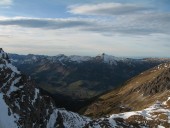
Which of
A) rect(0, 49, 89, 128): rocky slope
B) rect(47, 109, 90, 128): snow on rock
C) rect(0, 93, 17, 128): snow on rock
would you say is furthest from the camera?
rect(47, 109, 90, 128): snow on rock

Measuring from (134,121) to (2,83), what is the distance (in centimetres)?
6115

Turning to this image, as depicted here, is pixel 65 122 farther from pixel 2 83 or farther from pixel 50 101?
pixel 2 83

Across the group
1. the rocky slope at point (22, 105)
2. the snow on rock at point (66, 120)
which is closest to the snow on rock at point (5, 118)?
the rocky slope at point (22, 105)

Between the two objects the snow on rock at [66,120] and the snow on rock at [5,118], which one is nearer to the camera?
the snow on rock at [5,118]

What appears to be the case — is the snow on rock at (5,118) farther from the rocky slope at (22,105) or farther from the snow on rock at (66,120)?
the snow on rock at (66,120)

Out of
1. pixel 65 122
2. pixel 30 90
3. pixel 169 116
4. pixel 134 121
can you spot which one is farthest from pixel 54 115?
pixel 169 116

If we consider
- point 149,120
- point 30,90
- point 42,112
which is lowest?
point 149,120

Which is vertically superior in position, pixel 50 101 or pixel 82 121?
pixel 50 101

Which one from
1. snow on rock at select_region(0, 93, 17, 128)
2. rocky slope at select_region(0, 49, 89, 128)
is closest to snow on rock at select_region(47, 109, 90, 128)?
rocky slope at select_region(0, 49, 89, 128)

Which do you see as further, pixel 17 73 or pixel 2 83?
pixel 17 73

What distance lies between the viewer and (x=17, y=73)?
10181 cm

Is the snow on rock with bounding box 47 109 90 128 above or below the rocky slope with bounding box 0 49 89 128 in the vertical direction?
below

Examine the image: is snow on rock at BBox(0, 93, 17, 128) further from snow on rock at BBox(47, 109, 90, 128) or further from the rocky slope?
snow on rock at BBox(47, 109, 90, 128)

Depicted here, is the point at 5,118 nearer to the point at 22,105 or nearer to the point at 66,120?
the point at 22,105
